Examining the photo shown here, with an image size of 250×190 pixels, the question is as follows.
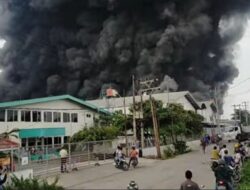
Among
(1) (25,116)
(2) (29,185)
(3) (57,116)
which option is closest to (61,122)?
(3) (57,116)

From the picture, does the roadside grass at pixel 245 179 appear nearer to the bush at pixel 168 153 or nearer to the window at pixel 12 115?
the bush at pixel 168 153

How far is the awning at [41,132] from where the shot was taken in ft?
116

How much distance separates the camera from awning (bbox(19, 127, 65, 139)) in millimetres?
35272

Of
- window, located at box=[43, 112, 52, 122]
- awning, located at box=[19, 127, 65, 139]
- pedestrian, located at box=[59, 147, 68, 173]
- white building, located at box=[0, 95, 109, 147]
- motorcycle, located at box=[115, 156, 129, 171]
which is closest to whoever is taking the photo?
pedestrian, located at box=[59, 147, 68, 173]

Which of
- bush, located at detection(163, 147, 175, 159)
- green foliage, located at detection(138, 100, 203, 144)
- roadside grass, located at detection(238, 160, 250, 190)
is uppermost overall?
green foliage, located at detection(138, 100, 203, 144)

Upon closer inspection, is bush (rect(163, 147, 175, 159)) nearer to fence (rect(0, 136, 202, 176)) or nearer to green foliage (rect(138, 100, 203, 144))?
fence (rect(0, 136, 202, 176))

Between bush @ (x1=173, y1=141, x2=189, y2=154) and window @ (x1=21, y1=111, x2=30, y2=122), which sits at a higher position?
window @ (x1=21, y1=111, x2=30, y2=122)

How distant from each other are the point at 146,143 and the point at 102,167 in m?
12.9

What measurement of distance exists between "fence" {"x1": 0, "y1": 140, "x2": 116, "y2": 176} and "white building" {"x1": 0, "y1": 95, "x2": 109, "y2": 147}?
274 inches

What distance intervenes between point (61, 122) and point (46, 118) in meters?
2.00

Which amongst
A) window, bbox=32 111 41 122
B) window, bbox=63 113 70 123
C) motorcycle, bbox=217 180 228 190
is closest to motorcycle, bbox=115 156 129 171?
motorcycle, bbox=217 180 228 190

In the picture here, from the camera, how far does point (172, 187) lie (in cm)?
1630

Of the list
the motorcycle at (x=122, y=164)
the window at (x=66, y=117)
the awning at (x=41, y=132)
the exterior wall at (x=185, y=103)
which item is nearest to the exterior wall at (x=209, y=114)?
the exterior wall at (x=185, y=103)

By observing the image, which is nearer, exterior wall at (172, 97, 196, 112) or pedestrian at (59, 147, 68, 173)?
pedestrian at (59, 147, 68, 173)
